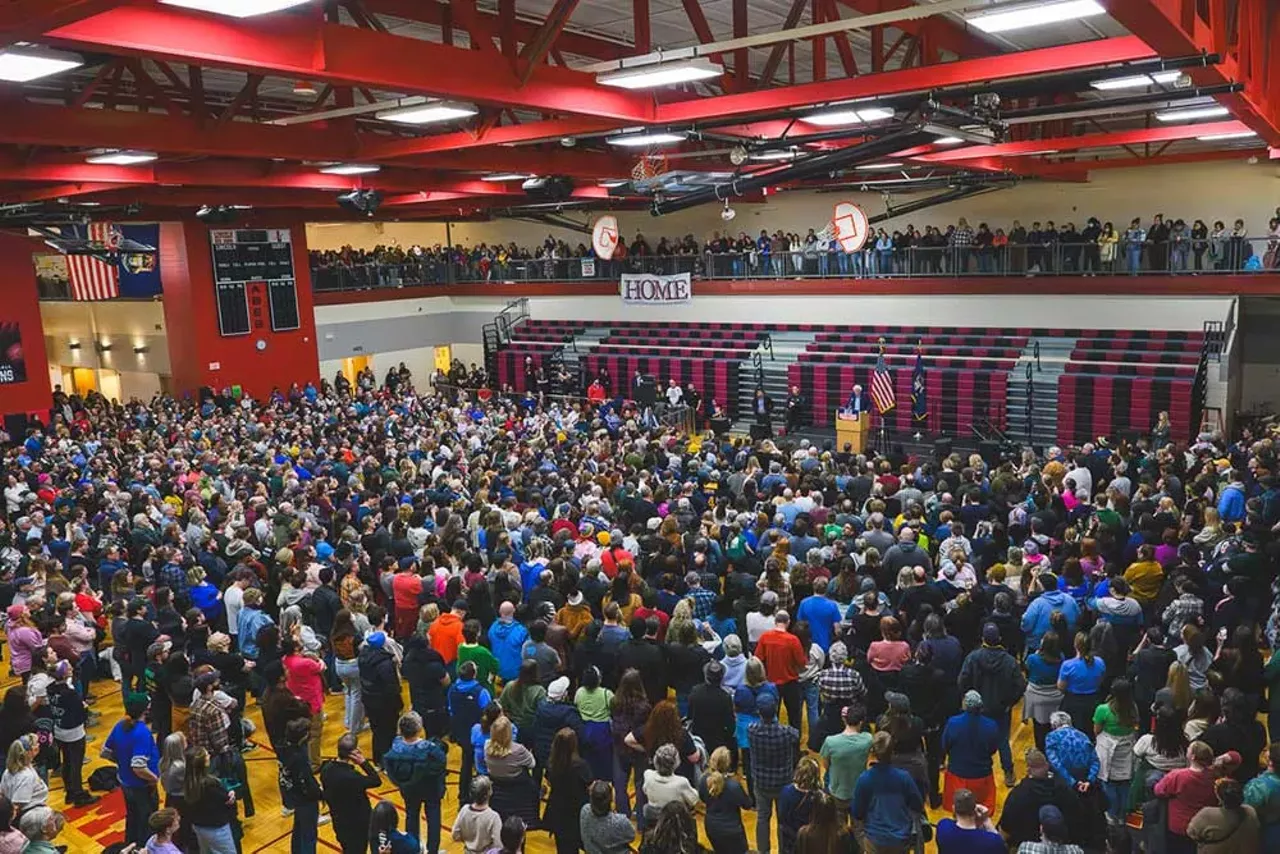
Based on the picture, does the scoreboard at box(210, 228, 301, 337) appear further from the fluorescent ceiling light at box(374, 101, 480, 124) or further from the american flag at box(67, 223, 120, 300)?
the fluorescent ceiling light at box(374, 101, 480, 124)

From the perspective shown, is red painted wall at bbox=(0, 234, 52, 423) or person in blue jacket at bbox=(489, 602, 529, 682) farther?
red painted wall at bbox=(0, 234, 52, 423)

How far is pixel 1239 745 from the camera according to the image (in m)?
6.34

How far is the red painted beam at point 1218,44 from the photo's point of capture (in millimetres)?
5619

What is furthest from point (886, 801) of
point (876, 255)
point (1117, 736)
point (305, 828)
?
point (876, 255)

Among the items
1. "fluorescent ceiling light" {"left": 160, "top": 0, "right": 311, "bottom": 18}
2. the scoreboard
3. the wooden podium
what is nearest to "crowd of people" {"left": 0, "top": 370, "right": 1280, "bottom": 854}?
"fluorescent ceiling light" {"left": 160, "top": 0, "right": 311, "bottom": 18}

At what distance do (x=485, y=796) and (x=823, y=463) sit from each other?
10.8m

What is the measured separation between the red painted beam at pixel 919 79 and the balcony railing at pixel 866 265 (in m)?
15.0

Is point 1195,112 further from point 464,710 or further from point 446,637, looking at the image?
point 464,710

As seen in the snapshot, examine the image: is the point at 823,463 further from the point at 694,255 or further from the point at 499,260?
the point at 499,260

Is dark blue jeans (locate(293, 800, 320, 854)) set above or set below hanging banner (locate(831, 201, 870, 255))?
below

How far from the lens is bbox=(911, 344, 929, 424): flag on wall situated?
23219mm

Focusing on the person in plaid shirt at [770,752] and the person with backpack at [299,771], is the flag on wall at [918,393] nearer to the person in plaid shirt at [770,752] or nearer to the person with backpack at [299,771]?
the person in plaid shirt at [770,752]

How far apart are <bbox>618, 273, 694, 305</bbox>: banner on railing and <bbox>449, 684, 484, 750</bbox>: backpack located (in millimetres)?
19947

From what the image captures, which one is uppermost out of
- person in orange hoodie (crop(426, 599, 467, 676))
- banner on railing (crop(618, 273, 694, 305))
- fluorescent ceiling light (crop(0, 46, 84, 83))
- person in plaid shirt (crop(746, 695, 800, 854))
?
fluorescent ceiling light (crop(0, 46, 84, 83))
